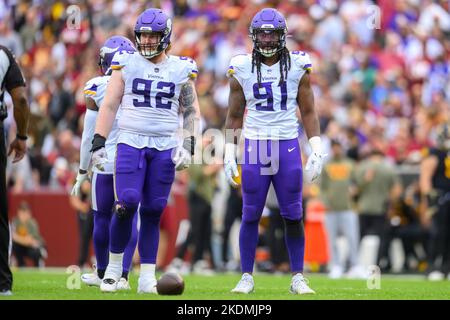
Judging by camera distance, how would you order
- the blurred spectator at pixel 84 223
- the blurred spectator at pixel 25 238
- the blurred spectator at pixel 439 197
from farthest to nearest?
1. the blurred spectator at pixel 25 238
2. the blurred spectator at pixel 84 223
3. the blurred spectator at pixel 439 197

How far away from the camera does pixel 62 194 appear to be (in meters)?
17.0

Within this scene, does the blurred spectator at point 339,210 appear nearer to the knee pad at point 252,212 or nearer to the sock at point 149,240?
the knee pad at point 252,212

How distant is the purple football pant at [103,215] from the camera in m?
9.48

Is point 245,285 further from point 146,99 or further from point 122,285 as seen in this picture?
point 146,99

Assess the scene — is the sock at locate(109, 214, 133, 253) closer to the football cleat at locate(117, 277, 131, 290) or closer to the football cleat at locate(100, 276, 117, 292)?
the football cleat at locate(100, 276, 117, 292)

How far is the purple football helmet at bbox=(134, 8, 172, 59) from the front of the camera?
8.70 meters

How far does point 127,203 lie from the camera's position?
8555mm

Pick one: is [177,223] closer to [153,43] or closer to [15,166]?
[15,166]

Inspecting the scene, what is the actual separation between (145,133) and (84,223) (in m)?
6.54

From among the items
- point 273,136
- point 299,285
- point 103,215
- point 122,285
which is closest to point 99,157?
point 103,215

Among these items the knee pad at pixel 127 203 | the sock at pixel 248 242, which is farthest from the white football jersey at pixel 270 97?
the knee pad at pixel 127 203

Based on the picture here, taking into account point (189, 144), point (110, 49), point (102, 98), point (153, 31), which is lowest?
point (189, 144)

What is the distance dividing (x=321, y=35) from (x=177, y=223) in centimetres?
531

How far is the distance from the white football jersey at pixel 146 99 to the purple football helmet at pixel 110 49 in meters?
0.91
